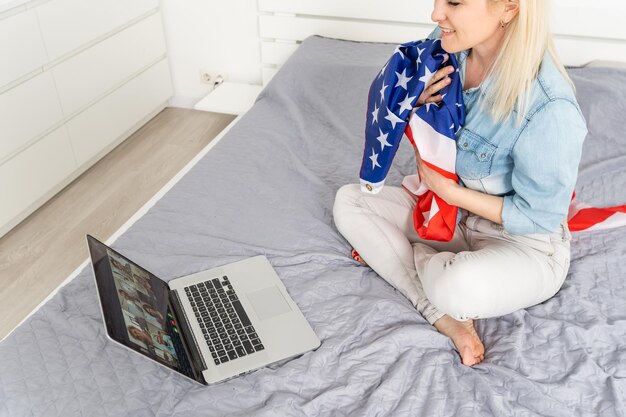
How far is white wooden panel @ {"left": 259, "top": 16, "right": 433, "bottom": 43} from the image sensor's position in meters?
2.32

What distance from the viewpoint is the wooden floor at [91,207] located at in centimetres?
191

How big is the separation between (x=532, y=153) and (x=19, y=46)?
72.3 inches

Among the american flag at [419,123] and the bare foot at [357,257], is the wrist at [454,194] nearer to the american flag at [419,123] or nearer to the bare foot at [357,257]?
the american flag at [419,123]

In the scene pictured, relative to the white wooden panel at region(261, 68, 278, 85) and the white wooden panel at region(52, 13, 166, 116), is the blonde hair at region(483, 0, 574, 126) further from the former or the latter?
the white wooden panel at region(52, 13, 166, 116)

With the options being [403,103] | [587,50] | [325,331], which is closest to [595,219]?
[403,103]

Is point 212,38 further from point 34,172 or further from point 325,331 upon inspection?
point 325,331

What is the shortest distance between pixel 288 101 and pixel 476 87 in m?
0.95

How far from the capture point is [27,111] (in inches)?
82.3

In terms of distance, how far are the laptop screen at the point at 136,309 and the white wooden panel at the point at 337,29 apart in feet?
5.28

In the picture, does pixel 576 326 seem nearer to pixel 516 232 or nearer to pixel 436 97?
pixel 516 232

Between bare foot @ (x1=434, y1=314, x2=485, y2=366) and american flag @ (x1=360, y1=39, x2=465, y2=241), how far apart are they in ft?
0.70

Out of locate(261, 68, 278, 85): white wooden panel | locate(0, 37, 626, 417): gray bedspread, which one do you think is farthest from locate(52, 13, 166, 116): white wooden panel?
locate(0, 37, 626, 417): gray bedspread

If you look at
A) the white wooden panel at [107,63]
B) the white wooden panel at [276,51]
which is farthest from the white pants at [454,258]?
the white wooden panel at [107,63]

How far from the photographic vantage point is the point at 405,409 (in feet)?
3.29
